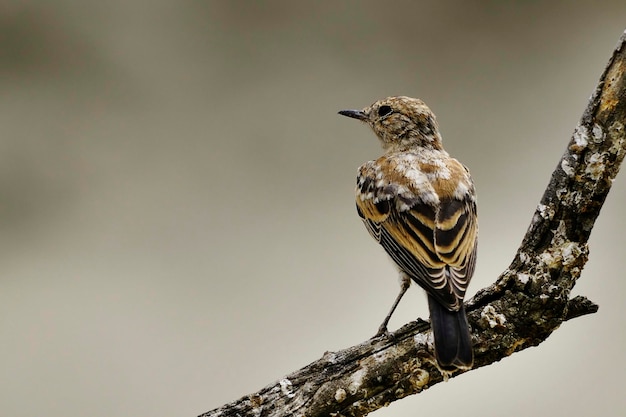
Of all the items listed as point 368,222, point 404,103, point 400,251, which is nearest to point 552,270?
point 400,251

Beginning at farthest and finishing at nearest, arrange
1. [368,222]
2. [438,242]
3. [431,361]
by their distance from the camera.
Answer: [368,222], [438,242], [431,361]

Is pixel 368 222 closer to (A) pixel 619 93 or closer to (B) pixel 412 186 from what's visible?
(B) pixel 412 186

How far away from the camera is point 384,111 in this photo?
341 centimetres

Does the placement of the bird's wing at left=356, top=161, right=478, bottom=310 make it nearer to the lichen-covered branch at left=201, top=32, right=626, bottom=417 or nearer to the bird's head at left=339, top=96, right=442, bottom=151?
the lichen-covered branch at left=201, top=32, right=626, bottom=417

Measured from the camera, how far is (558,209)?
2.13 meters

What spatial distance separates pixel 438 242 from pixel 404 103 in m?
1.04

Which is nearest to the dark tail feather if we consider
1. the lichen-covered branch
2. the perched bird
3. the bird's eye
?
the perched bird

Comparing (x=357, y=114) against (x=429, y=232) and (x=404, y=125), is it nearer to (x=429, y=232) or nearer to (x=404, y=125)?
(x=404, y=125)

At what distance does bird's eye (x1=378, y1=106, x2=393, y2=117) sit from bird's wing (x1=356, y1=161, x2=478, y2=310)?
1.64 ft

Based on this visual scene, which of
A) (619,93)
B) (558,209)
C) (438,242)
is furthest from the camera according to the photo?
(438,242)

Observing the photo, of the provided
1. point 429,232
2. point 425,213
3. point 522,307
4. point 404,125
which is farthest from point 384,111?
point 522,307

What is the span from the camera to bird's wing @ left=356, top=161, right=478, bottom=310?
7.96ft

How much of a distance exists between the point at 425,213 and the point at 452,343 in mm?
655

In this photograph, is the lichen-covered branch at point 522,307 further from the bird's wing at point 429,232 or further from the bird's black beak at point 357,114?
the bird's black beak at point 357,114
